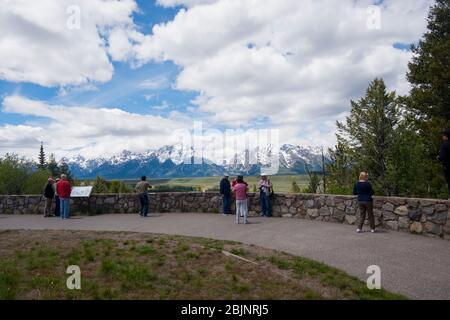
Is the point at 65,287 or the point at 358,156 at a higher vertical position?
the point at 358,156

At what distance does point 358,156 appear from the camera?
32.3 meters

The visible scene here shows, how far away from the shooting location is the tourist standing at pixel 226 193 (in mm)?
15484

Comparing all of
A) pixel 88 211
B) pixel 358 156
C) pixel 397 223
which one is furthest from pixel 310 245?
pixel 358 156

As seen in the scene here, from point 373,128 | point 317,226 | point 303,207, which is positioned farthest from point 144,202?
point 373,128

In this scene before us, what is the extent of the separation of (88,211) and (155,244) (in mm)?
9604

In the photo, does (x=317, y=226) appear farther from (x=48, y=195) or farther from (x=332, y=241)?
(x=48, y=195)

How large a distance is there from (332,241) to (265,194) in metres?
5.47

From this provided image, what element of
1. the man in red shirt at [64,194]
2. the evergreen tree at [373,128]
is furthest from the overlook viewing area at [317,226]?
the evergreen tree at [373,128]

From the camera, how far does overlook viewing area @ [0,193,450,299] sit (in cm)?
682

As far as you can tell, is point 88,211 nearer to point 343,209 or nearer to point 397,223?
point 343,209

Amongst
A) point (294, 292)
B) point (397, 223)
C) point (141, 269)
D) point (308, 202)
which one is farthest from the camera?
point (308, 202)

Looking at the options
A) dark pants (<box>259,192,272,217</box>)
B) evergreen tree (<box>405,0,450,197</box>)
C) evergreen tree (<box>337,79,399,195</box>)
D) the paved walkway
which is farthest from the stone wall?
evergreen tree (<box>337,79,399,195</box>)

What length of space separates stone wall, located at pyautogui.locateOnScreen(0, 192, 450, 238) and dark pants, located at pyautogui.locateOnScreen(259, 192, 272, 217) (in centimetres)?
31

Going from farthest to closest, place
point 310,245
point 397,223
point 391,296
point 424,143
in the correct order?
1. point 424,143
2. point 397,223
3. point 310,245
4. point 391,296
